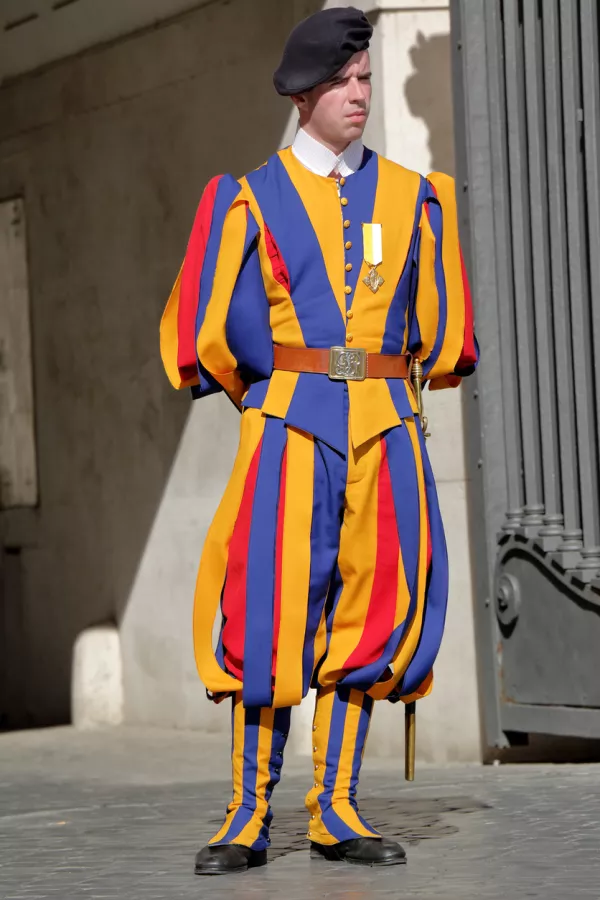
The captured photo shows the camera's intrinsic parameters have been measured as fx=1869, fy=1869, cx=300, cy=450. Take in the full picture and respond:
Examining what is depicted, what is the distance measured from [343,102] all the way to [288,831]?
191cm

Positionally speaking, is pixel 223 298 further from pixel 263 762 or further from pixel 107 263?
pixel 107 263

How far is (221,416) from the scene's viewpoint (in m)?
7.82

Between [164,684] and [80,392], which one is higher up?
[80,392]

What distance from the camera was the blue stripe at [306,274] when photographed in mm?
4375

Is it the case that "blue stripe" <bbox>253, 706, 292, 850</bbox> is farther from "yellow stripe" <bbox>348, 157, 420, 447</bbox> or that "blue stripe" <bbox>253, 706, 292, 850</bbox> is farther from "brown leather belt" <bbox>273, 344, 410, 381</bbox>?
"brown leather belt" <bbox>273, 344, 410, 381</bbox>

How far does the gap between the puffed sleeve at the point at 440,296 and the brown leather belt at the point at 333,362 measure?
21 centimetres

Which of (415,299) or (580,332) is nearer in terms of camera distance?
(415,299)

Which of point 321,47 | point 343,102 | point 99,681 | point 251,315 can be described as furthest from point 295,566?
point 99,681

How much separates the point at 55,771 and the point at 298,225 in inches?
128

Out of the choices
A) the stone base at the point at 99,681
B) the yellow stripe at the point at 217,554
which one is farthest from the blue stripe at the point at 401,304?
the stone base at the point at 99,681

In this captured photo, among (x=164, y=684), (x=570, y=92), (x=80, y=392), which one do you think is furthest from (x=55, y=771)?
(x=570, y=92)

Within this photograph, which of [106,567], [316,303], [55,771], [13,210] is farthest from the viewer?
[13,210]

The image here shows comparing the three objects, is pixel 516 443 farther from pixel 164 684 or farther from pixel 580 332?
pixel 164 684

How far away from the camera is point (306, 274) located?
172 inches
